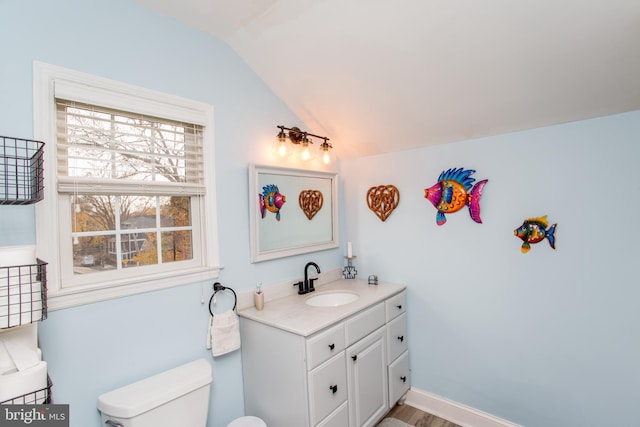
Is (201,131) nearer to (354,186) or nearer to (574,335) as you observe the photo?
(354,186)

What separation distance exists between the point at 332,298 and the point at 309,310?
47cm

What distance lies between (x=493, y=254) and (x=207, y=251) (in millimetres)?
1777

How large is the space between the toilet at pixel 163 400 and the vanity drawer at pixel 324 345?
0.44m

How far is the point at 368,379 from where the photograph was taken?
6.50ft

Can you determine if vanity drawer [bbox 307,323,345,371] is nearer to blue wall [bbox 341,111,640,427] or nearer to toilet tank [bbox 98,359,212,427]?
toilet tank [bbox 98,359,212,427]

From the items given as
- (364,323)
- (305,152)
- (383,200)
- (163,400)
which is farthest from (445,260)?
(163,400)

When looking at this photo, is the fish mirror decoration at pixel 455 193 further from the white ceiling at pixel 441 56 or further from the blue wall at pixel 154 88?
the blue wall at pixel 154 88

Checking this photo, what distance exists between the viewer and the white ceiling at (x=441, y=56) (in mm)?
1391

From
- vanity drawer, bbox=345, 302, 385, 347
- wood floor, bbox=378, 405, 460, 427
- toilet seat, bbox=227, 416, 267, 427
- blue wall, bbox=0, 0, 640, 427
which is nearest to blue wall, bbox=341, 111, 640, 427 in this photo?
blue wall, bbox=0, 0, 640, 427

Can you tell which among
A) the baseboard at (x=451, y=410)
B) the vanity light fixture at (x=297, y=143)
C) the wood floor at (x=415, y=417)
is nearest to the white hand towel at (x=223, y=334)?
the vanity light fixture at (x=297, y=143)

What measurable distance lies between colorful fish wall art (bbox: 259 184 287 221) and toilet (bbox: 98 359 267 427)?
3.21 ft

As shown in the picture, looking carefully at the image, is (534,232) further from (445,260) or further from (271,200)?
(271,200)

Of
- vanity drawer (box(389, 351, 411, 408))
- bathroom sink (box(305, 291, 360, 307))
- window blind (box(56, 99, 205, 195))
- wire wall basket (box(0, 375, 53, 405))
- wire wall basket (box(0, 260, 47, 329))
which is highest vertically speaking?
window blind (box(56, 99, 205, 195))

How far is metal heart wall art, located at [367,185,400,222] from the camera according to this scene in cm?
245
